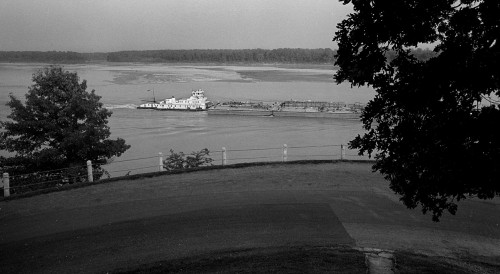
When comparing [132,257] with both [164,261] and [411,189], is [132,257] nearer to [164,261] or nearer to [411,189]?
[164,261]

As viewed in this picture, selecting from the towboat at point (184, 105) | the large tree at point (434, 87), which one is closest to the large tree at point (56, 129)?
the large tree at point (434, 87)

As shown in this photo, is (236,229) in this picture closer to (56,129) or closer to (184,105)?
(56,129)

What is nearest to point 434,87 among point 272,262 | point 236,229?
point 272,262

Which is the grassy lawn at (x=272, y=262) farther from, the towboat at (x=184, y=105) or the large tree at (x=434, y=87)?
the towboat at (x=184, y=105)

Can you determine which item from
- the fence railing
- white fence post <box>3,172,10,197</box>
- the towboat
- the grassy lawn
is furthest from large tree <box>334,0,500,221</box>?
the towboat

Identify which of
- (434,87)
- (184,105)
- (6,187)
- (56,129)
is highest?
(434,87)

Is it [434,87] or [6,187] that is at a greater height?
[434,87]
